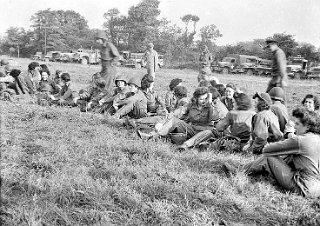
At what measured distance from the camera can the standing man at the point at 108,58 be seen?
9.65m

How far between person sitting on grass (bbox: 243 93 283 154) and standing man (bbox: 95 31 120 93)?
5.00 m

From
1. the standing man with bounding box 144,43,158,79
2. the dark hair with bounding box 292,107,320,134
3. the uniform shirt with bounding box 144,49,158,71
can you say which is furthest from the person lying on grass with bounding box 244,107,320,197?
the uniform shirt with bounding box 144,49,158,71

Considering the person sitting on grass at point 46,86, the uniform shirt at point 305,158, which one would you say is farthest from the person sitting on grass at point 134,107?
the uniform shirt at point 305,158

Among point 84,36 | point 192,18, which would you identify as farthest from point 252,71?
point 84,36

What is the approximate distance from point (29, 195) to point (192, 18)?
55211mm

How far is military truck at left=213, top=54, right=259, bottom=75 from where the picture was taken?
32.9 m

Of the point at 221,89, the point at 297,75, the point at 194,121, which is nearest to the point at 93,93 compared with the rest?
the point at 221,89

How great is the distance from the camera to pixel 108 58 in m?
9.77

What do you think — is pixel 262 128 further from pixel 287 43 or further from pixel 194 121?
pixel 287 43

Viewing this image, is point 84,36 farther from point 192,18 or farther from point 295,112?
point 295,112

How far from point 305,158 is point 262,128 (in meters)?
1.18

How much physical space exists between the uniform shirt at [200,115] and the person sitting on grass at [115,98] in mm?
2068

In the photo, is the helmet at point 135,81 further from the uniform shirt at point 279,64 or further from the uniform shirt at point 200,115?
the uniform shirt at point 279,64

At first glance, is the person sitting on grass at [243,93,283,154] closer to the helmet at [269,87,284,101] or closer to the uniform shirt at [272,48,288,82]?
the helmet at [269,87,284,101]
